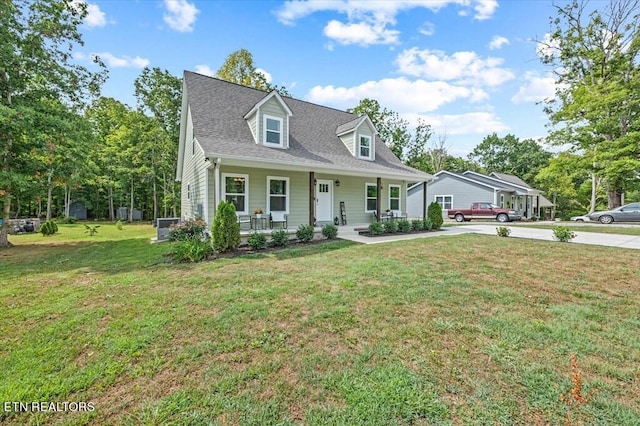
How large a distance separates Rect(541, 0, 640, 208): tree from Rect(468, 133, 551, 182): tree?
24.2m

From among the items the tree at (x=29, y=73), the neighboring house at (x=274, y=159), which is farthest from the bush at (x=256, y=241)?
the tree at (x=29, y=73)

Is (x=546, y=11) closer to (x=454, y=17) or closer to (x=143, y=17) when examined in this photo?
(x=454, y=17)

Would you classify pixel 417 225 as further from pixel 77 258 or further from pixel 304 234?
pixel 77 258

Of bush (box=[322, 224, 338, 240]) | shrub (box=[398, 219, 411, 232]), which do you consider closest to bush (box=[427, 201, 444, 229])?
shrub (box=[398, 219, 411, 232])

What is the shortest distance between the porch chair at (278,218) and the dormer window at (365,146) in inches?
223

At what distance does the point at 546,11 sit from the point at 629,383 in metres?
28.7

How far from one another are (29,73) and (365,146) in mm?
14290

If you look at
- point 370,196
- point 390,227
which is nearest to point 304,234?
point 390,227

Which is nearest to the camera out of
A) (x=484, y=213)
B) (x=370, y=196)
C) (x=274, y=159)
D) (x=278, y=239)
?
(x=278, y=239)

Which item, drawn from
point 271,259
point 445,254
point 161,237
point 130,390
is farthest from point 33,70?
point 445,254

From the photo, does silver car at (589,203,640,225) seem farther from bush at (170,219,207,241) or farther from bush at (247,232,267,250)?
bush at (170,219,207,241)

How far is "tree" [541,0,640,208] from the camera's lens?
17.7m

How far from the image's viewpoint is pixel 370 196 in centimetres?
1475

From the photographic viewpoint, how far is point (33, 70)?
1067 centimetres
